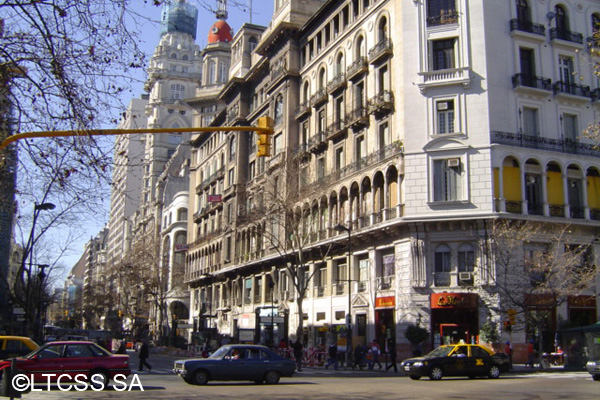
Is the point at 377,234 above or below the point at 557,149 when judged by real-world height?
below

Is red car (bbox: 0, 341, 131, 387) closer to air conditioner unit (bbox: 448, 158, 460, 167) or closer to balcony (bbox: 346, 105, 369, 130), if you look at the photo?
air conditioner unit (bbox: 448, 158, 460, 167)

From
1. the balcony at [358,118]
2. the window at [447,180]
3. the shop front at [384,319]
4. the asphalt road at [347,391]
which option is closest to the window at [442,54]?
the balcony at [358,118]

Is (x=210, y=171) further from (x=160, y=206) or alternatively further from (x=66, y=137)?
(x=66, y=137)

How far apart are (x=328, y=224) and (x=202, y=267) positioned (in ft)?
110

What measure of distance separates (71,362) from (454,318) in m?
23.1

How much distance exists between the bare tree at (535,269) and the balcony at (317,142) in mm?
16519

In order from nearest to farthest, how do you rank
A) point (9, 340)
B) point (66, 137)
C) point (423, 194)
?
1. point (66, 137)
2. point (9, 340)
3. point (423, 194)

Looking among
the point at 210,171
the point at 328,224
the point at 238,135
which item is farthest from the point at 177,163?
the point at 328,224

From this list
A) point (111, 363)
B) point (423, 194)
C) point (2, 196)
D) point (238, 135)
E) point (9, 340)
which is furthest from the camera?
point (238, 135)

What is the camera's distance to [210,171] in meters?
76.7

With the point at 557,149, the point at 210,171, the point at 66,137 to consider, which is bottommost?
the point at 66,137

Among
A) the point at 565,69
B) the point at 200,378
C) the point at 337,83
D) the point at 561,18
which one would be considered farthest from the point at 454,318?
the point at 561,18

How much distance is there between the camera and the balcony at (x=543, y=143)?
1495 inches

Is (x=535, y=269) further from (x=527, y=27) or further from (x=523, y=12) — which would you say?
(x=523, y=12)
